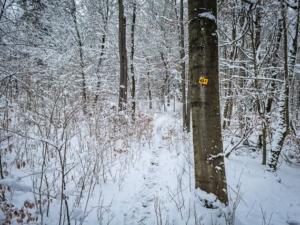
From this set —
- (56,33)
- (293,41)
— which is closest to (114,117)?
(293,41)

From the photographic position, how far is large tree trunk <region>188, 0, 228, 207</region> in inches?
73.2

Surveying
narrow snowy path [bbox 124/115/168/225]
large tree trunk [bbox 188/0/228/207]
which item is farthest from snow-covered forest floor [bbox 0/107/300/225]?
large tree trunk [bbox 188/0/228/207]

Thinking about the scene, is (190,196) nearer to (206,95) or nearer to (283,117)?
(206,95)

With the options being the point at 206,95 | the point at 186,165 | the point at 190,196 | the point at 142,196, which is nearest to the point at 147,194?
the point at 142,196

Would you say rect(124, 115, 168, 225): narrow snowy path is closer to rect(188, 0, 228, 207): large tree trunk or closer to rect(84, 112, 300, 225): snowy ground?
rect(84, 112, 300, 225): snowy ground

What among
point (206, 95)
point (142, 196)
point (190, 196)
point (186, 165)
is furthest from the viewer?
point (186, 165)

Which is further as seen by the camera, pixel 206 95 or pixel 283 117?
pixel 283 117

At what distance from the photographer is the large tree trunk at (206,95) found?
1859 mm

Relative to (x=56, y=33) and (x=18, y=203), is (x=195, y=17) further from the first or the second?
(x=56, y=33)

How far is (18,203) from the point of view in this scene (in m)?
2.35

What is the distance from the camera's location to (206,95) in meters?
1.90

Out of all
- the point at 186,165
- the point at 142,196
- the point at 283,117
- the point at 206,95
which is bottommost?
the point at 142,196

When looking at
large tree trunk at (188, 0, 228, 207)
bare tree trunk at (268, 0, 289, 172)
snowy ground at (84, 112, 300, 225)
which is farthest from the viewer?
bare tree trunk at (268, 0, 289, 172)

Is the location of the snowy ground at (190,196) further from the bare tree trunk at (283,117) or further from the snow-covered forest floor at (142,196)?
the bare tree trunk at (283,117)
